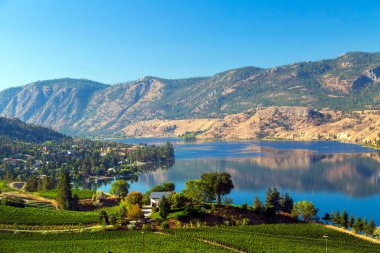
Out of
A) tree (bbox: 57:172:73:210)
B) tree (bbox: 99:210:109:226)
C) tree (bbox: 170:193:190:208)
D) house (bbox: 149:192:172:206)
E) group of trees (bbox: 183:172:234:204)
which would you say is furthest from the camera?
tree (bbox: 57:172:73:210)

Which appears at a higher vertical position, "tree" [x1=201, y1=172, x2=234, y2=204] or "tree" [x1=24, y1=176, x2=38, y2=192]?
"tree" [x1=201, y1=172, x2=234, y2=204]

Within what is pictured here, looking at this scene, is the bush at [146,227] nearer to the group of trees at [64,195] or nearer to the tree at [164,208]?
the tree at [164,208]

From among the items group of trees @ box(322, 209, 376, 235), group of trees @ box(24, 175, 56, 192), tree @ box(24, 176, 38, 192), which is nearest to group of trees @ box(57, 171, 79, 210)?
group of trees @ box(24, 175, 56, 192)

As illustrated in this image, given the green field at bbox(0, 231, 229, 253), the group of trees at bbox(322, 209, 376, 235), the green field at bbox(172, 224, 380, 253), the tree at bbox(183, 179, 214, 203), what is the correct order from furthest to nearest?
the tree at bbox(183, 179, 214, 203) → the group of trees at bbox(322, 209, 376, 235) → the green field at bbox(172, 224, 380, 253) → the green field at bbox(0, 231, 229, 253)

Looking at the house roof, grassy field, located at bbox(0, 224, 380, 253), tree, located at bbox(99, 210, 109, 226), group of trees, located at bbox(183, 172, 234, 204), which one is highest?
group of trees, located at bbox(183, 172, 234, 204)

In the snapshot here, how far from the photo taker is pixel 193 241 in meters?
63.8

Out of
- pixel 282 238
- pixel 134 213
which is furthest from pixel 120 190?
pixel 282 238

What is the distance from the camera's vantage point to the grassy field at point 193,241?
194ft

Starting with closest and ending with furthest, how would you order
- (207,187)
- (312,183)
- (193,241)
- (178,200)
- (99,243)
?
(99,243) → (193,241) → (178,200) → (207,187) → (312,183)

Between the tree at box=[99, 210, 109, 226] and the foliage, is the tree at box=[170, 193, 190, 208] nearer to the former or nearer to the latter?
the foliage

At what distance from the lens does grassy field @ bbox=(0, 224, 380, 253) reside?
194ft

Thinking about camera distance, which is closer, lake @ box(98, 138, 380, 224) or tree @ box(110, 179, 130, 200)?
tree @ box(110, 179, 130, 200)

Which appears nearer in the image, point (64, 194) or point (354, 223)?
point (354, 223)

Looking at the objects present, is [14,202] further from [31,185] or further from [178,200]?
[178,200]
